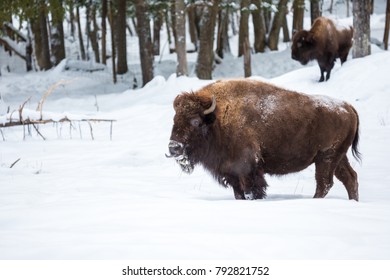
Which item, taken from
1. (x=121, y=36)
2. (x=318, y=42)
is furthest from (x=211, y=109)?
(x=121, y=36)

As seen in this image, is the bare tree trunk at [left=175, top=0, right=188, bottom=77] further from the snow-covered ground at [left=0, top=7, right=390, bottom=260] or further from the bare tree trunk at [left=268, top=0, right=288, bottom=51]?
the bare tree trunk at [left=268, top=0, right=288, bottom=51]

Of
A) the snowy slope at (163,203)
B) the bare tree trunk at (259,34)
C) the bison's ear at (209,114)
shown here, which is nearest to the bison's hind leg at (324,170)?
the snowy slope at (163,203)

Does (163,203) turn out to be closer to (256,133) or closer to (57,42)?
(256,133)

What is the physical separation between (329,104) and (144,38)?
13.3 metres

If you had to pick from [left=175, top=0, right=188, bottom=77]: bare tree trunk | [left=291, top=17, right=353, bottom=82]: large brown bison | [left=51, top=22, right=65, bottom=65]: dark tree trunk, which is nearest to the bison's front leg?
[left=291, top=17, right=353, bottom=82]: large brown bison

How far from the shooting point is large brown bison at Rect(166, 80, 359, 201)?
4945mm

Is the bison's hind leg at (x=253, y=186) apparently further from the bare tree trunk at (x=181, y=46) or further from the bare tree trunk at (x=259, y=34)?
the bare tree trunk at (x=259, y=34)

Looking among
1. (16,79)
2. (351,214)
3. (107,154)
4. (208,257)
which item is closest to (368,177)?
(351,214)

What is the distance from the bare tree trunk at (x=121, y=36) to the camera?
1947 cm

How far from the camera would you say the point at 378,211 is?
3.57 metres

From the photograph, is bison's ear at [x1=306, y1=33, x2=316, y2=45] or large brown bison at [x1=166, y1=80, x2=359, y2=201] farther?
bison's ear at [x1=306, y1=33, x2=316, y2=45]

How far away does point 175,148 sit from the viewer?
187 inches

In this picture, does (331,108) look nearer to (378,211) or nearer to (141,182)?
(378,211)

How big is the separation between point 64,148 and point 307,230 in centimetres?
629
